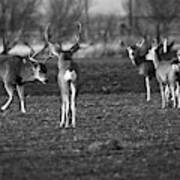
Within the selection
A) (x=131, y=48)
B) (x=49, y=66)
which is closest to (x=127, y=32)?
(x=49, y=66)

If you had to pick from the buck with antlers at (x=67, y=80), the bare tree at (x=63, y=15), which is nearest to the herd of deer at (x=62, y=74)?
the buck with antlers at (x=67, y=80)

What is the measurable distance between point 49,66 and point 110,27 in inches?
878

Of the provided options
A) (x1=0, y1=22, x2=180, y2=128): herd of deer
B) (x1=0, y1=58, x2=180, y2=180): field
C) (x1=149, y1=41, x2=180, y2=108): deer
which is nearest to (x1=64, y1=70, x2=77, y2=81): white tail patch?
(x1=0, y1=22, x2=180, y2=128): herd of deer

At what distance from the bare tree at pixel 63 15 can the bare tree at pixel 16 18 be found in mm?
3029

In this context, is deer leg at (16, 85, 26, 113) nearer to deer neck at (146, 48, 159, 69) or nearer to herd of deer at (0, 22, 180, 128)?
herd of deer at (0, 22, 180, 128)

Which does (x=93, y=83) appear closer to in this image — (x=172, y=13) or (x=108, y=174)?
(x=108, y=174)

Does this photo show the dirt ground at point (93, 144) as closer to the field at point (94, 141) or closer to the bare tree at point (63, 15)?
the field at point (94, 141)

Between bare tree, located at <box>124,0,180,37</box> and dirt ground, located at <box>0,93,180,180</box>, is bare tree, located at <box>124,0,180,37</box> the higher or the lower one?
the higher one

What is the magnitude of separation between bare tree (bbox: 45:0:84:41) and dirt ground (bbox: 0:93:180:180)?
122 feet

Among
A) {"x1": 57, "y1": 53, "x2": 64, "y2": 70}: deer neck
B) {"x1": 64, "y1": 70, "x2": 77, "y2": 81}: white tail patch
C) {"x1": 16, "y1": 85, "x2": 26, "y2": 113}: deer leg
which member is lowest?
{"x1": 16, "y1": 85, "x2": 26, "y2": 113}: deer leg

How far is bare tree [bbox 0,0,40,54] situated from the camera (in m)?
52.3

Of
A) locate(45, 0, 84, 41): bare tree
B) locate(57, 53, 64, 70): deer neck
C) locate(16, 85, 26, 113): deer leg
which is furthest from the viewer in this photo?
locate(45, 0, 84, 41): bare tree

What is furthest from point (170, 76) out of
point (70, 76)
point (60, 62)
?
point (70, 76)

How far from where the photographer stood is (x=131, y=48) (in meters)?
26.1
